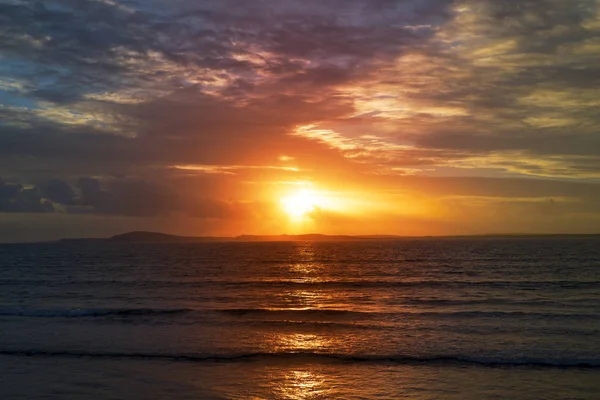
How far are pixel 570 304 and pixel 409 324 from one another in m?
13.6

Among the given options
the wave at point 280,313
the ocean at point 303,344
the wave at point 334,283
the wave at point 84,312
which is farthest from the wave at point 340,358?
the wave at point 334,283

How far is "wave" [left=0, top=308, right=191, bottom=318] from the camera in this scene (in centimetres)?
2988

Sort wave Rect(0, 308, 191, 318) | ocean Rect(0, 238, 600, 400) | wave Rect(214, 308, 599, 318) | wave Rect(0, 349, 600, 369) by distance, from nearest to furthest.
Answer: ocean Rect(0, 238, 600, 400) < wave Rect(0, 349, 600, 369) < wave Rect(214, 308, 599, 318) < wave Rect(0, 308, 191, 318)

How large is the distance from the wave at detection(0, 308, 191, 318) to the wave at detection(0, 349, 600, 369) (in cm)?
958

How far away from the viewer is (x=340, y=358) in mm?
19359

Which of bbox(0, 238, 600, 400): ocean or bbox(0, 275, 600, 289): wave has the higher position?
bbox(0, 238, 600, 400): ocean

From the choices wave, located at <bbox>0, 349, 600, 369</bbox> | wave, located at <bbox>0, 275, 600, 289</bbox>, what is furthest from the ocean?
wave, located at <bbox>0, 275, 600, 289</bbox>

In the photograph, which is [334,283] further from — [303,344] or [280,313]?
[303,344]

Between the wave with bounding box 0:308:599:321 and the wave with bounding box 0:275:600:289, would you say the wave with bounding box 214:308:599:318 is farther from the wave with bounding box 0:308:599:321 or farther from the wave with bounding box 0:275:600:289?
the wave with bounding box 0:275:600:289

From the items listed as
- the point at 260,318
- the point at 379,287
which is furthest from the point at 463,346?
the point at 379,287

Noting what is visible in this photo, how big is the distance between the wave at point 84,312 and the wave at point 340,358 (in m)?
9.58

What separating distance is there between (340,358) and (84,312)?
60.9 ft

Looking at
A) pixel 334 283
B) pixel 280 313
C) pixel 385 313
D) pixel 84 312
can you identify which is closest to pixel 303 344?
pixel 280 313

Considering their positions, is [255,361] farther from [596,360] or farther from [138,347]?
[596,360]
